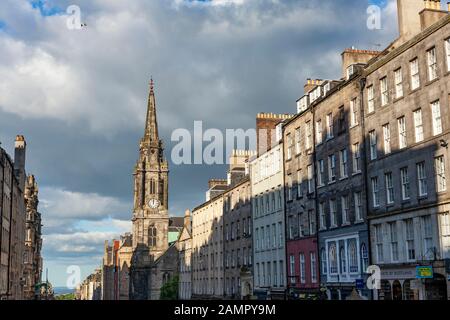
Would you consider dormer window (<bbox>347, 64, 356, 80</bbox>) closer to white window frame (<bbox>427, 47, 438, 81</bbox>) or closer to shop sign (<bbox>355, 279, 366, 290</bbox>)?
white window frame (<bbox>427, 47, 438, 81</bbox>)

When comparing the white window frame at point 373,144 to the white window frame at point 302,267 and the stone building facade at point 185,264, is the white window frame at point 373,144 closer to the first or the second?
the white window frame at point 302,267

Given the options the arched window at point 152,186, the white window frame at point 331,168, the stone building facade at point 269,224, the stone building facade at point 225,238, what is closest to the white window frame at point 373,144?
the white window frame at point 331,168

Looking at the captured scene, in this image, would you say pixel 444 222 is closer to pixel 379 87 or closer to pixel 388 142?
pixel 388 142

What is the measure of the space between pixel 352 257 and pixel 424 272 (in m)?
8.69

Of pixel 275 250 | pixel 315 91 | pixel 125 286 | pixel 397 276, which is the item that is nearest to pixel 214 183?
pixel 275 250

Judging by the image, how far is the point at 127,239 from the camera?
154m

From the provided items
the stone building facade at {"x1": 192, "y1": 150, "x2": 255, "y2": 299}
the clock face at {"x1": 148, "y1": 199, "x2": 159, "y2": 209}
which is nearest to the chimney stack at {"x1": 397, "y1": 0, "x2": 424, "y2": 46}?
the stone building facade at {"x1": 192, "y1": 150, "x2": 255, "y2": 299}

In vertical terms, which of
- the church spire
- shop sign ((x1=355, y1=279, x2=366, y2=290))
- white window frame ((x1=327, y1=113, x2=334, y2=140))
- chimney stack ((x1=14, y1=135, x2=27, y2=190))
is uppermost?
the church spire

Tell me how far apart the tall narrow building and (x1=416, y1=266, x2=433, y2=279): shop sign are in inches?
3697

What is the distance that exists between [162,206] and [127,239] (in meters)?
32.2

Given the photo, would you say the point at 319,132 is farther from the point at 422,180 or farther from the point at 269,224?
the point at 422,180

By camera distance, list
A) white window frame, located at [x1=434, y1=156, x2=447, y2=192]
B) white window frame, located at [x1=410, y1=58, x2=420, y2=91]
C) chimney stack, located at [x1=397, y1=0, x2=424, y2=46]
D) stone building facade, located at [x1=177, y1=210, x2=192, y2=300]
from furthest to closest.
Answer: stone building facade, located at [x1=177, y1=210, x2=192, y2=300] → chimney stack, located at [x1=397, y1=0, x2=424, y2=46] → white window frame, located at [x1=410, y1=58, x2=420, y2=91] → white window frame, located at [x1=434, y1=156, x2=447, y2=192]

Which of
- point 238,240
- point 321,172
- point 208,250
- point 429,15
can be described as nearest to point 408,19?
point 429,15

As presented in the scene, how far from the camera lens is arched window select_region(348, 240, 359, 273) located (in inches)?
1389
